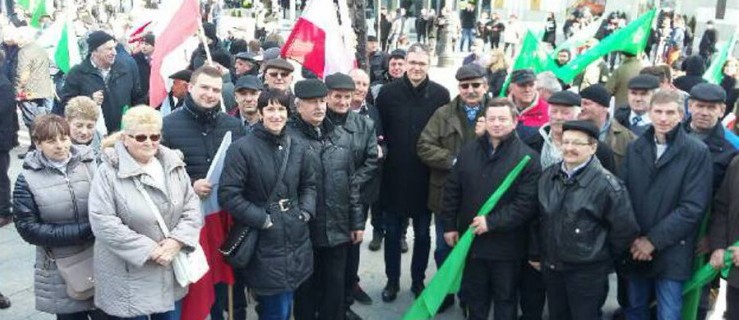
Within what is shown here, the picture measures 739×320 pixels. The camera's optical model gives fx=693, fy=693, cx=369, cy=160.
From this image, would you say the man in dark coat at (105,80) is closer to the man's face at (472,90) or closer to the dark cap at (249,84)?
the dark cap at (249,84)

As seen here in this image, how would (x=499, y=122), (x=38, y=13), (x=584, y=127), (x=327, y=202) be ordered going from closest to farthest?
(x=584, y=127)
(x=499, y=122)
(x=327, y=202)
(x=38, y=13)

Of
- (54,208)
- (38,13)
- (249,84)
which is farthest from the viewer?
(38,13)

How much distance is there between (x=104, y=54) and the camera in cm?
730

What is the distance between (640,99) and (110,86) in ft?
17.8

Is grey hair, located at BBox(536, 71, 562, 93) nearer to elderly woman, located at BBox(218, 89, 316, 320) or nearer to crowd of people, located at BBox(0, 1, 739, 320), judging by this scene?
crowd of people, located at BBox(0, 1, 739, 320)

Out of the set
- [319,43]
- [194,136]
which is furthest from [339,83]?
[319,43]

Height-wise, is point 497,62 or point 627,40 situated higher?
point 627,40

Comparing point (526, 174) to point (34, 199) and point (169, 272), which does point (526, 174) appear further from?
point (34, 199)

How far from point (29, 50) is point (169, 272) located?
639 centimetres

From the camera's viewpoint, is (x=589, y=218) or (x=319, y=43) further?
(x=319, y=43)

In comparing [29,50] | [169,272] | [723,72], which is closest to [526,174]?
[169,272]

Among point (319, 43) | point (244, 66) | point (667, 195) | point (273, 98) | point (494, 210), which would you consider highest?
point (319, 43)

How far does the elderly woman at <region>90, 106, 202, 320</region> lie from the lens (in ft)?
12.3

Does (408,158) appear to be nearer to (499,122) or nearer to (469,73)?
(469,73)
